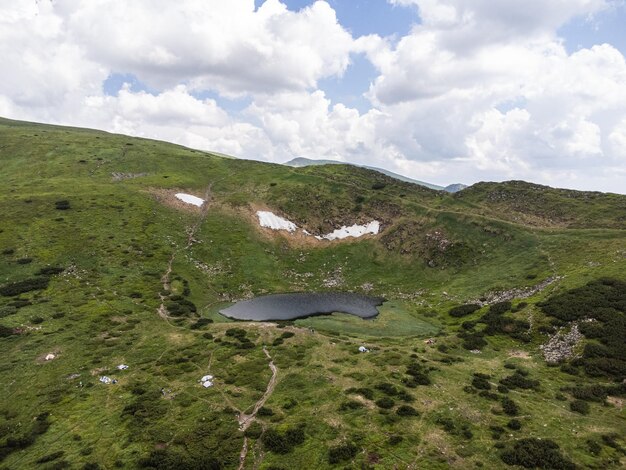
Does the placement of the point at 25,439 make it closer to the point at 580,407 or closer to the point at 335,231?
the point at 580,407

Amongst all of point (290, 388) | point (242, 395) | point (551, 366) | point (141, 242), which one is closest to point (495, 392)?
point (551, 366)

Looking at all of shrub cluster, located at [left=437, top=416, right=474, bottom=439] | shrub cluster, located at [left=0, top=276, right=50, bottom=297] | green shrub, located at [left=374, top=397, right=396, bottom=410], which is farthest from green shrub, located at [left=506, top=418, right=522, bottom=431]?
shrub cluster, located at [left=0, top=276, right=50, bottom=297]

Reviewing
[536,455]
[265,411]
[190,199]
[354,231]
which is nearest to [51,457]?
[265,411]

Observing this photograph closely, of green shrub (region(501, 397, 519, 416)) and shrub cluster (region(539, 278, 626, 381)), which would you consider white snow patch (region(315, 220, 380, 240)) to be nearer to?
shrub cluster (region(539, 278, 626, 381))

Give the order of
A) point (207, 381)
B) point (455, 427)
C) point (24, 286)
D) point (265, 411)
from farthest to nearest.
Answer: point (24, 286), point (207, 381), point (265, 411), point (455, 427)

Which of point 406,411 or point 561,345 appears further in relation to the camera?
point 561,345

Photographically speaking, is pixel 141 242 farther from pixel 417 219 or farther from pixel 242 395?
pixel 417 219
